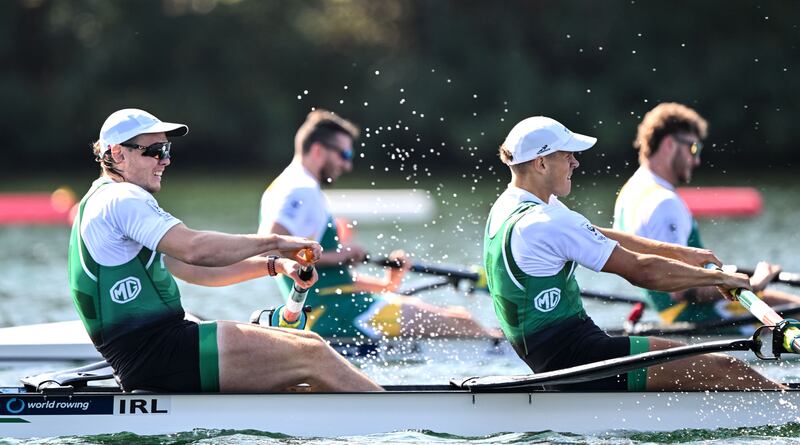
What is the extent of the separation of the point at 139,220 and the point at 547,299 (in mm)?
2127

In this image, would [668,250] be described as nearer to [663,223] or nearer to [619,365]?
[619,365]

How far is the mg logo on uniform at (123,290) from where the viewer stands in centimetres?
670

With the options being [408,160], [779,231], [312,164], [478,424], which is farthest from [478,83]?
[478,424]

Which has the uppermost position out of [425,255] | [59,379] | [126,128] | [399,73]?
[399,73]

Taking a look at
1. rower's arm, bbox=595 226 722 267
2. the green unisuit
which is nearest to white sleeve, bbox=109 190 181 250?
the green unisuit

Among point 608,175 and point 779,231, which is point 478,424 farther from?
point 608,175

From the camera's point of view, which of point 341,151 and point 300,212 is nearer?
point 300,212

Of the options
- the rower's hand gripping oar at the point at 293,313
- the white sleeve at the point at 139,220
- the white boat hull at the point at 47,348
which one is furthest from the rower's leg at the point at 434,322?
the white sleeve at the point at 139,220

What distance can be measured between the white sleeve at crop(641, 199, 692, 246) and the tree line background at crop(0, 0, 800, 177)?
23.5 m

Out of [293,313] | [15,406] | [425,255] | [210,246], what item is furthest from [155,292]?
[425,255]

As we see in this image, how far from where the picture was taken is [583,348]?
23.0 ft

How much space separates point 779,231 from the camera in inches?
803

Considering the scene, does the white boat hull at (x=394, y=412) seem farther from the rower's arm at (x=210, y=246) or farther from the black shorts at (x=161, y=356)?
the rower's arm at (x=210, y=246)

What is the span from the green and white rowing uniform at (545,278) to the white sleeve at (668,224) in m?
2.40
